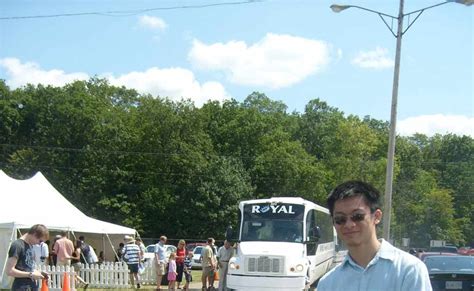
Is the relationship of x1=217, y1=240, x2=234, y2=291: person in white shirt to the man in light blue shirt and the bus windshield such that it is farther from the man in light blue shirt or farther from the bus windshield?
the man in light blue shirt

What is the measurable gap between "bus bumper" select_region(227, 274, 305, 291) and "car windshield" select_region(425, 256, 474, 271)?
4.61 m

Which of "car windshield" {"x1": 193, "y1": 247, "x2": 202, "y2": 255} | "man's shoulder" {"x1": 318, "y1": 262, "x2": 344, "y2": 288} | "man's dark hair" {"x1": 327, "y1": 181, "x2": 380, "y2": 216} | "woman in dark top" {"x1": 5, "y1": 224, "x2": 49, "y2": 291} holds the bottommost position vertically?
"car windshield" {"x1": 193, "y1": 247, "x2": 202, "y2": 255}

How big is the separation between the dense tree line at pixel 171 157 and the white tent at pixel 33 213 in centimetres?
3106

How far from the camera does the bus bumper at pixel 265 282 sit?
19.8 metres

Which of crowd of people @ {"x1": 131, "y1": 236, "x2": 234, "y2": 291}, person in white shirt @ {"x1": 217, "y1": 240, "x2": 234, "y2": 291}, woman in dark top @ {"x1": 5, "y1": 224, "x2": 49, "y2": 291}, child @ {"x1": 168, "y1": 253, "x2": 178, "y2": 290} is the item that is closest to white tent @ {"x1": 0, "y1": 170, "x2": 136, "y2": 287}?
crowd of people @ {"x1": 131, "y1": 236, "x2": 234, "y2": 291}

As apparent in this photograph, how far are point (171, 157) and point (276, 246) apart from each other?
42760 millimetres

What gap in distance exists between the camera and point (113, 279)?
24547mm

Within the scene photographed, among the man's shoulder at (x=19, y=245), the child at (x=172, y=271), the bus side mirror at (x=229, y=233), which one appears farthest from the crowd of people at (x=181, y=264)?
the man's shoulder at (x=19, y=245)

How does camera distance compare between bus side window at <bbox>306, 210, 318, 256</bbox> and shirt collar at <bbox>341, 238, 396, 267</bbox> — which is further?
bus side window at <bbox>306, 210, 318, 256</bbox>

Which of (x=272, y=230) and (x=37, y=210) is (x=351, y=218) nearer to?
(x=272, y=230)

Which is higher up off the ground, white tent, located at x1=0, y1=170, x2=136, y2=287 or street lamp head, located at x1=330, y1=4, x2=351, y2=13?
street lamp head, located at x1=330, y1=4, x2=351, y2=13

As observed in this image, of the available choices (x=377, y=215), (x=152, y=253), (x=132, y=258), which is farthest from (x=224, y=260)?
(x=377, y=215)

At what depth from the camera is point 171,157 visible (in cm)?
6309

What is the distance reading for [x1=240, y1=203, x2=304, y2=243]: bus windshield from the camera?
2164 centimetres
